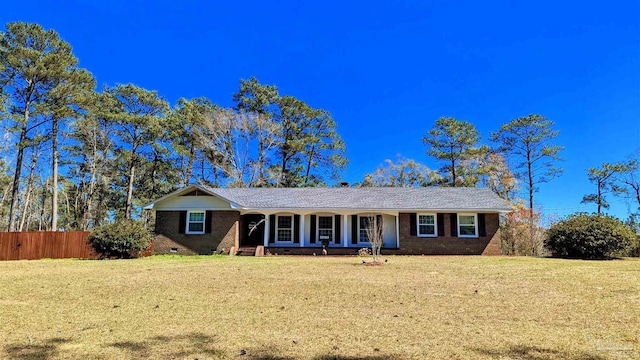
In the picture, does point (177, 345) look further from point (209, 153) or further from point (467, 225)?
point (209, 153)

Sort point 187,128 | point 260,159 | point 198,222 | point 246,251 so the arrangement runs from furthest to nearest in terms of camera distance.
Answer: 1. point 187,128
2. point 260,159
3. point 198,222
4. point 246,251

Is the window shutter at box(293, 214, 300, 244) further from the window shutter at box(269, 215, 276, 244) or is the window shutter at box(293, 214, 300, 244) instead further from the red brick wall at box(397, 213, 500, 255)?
the red brick wall at box(397, 213, 500, 255)

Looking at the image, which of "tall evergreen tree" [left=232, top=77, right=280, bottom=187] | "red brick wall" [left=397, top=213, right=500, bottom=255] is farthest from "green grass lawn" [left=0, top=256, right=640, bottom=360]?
"tall evergreen tree" [left=232, top=77, right=280, bottom=187]

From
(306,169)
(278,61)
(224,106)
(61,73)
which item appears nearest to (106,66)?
(61,73)

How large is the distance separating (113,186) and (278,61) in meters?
19.2

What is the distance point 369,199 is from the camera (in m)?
22.5

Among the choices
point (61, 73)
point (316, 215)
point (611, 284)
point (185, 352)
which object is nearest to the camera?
point (185, 352)

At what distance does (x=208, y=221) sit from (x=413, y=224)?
11265 mm

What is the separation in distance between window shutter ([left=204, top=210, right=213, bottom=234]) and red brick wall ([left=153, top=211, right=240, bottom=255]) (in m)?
0.08

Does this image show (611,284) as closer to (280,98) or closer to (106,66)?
(280,98)

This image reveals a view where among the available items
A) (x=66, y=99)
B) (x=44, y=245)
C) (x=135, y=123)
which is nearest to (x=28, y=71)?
(x=66, y=99)

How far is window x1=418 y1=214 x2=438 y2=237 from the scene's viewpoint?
20.6 meters

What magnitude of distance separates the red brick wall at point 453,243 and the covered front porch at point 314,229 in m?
0.83

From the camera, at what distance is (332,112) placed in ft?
122
